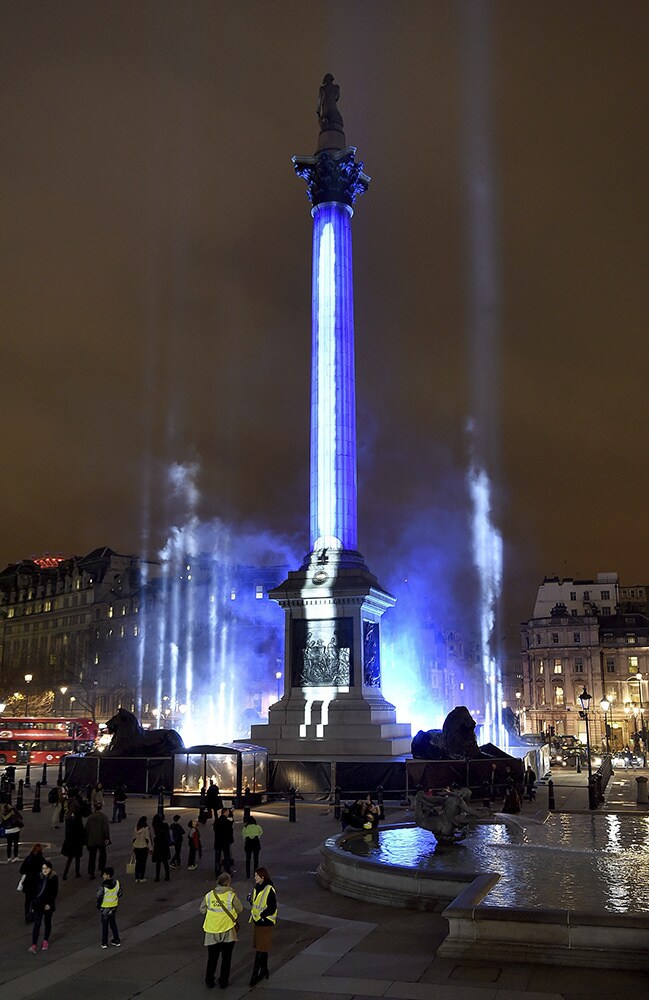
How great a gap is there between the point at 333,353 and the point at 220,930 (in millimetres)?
37673

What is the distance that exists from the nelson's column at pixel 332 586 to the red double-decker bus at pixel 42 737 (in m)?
26.6

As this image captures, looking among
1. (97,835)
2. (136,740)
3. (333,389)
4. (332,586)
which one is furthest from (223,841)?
(333,389)

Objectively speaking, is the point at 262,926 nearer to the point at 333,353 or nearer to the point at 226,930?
the point at 226,930

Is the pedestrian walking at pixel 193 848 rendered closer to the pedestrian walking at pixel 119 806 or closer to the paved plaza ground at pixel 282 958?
the paved plaza ground at pixel 282 958

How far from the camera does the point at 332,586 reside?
136ft

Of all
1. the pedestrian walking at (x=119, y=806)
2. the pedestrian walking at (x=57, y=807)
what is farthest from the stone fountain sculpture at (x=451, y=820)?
the pedestrian walking at (x=57, y=807)

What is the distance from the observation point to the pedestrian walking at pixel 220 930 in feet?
38.7

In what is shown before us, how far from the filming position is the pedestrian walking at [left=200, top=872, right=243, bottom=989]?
38.7 feet

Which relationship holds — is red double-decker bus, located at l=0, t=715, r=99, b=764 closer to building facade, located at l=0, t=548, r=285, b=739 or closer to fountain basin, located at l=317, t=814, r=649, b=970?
building facade, located at l=0, t=548, r=285, b=739

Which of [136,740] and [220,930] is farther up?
[136,740]

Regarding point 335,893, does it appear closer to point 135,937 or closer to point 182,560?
point 135,937

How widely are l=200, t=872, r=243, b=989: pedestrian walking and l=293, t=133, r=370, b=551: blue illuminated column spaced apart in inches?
1273

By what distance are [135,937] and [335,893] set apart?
446 cm

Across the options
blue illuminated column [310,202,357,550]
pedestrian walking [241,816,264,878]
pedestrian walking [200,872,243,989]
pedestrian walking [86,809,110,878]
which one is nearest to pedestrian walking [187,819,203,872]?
pedestrian walking [241,816,264,878]
